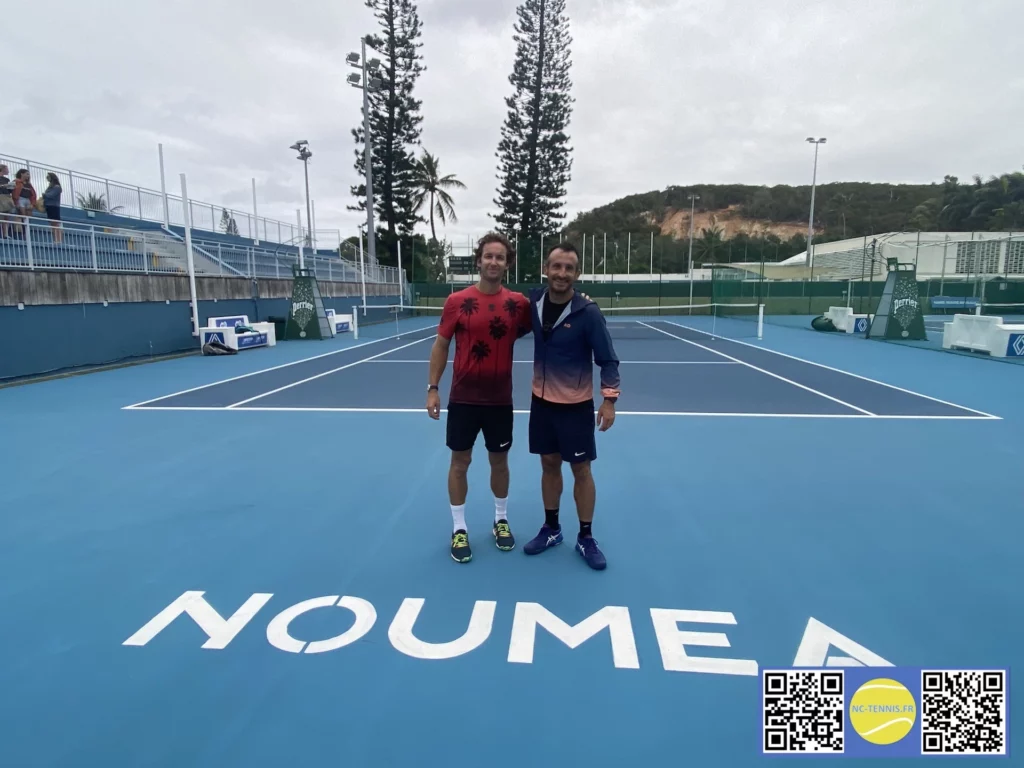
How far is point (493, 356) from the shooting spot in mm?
3229

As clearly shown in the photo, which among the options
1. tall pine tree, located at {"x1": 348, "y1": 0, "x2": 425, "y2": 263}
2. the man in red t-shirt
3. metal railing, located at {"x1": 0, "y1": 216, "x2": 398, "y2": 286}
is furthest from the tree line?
the man in red t-shirt

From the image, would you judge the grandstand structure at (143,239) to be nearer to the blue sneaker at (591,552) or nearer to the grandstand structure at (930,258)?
the blue sneaker at (591,552)

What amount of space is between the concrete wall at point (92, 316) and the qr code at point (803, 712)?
11.5m

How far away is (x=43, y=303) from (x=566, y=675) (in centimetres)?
1162

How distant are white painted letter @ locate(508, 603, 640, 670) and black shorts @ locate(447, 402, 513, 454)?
2.93 ft

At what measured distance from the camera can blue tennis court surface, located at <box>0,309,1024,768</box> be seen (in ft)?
6.71

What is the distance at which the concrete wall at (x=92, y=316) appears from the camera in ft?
31.8

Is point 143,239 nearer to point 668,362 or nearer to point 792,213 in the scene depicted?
point 668,362

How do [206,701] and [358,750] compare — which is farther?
[206,701]

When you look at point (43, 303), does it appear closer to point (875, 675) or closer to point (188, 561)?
point (188, 561)

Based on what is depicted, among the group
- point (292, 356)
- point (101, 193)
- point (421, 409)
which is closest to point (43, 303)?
point (292, 356)

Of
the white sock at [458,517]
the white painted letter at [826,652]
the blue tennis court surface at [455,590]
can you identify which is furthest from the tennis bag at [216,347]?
the white painted letter at [826,652]

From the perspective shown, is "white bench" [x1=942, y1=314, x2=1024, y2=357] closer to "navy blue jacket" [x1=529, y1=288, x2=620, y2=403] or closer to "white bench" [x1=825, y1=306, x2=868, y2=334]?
"white bench" [x1=825, y1=306, x2=868, y2=334]

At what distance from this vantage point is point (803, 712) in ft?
7.00
